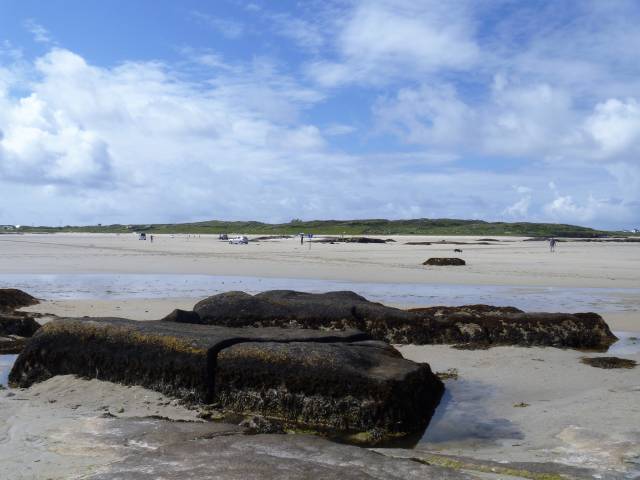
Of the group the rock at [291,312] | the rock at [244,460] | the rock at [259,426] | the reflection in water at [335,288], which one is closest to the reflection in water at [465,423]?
the rock at [244,460]

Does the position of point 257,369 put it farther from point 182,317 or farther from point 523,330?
point 523,330

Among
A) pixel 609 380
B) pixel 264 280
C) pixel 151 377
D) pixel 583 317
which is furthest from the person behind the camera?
pixel 264 280

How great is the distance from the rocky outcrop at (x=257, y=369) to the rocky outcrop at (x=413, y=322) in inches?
114

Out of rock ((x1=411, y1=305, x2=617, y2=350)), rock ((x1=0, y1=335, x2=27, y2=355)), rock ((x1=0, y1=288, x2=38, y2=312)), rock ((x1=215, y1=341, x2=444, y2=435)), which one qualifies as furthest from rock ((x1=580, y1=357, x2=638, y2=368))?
rock ((x1=0, y1=288, x2=38, y2=312))

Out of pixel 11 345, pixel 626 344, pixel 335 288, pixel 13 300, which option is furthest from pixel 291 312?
pixel 335 288

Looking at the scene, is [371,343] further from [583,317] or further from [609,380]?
[583,317]

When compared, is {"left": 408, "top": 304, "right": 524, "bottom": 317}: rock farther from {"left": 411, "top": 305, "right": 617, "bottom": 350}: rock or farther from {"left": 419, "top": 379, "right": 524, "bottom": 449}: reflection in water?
{"left": 419, "top": 379, "right": 524, "bottom": 449}: reflection in water

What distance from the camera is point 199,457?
5.52 meters

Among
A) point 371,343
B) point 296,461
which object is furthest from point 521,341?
point 296,461

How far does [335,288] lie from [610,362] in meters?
13.3

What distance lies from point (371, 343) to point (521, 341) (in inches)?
177

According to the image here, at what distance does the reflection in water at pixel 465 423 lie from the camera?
6688mm

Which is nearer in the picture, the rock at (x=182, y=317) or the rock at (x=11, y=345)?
the rock at (x=182, y=317)

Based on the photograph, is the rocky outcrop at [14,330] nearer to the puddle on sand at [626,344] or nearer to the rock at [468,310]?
the rock at [468,310]
